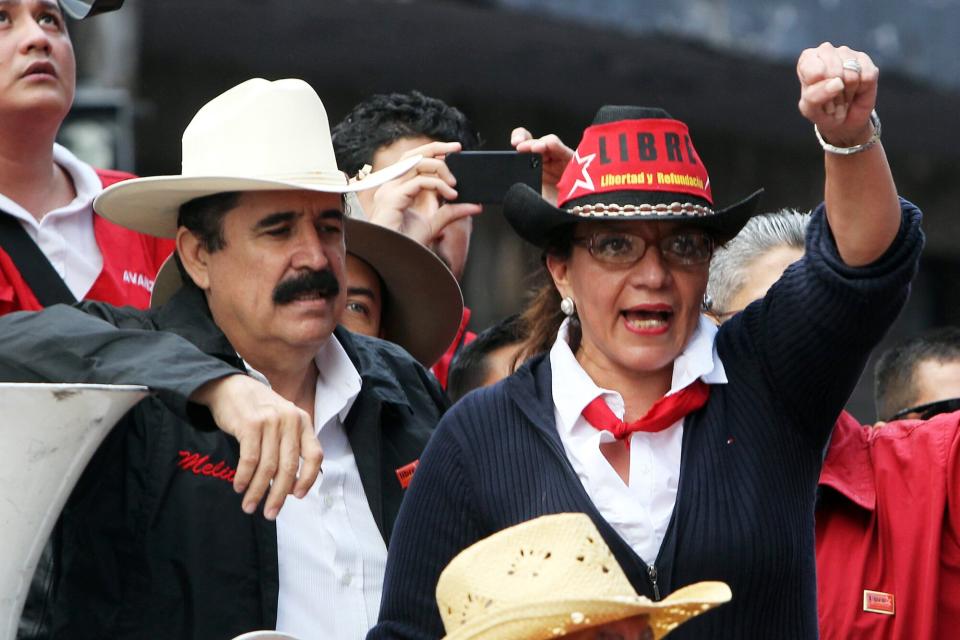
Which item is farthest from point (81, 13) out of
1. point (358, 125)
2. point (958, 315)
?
point (958, 315)

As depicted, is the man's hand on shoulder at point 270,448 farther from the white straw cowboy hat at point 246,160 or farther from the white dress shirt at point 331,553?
the white straw cowboy hat at point 246,160

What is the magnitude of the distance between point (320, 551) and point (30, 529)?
80 cm

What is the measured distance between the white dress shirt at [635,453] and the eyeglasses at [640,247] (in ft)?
0.45

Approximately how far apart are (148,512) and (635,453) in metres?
0.97

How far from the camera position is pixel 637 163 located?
3.40 meters

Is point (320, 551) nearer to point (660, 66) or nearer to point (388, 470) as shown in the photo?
point (388, 470)

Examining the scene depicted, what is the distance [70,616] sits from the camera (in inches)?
139

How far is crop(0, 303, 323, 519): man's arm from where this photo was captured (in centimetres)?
321

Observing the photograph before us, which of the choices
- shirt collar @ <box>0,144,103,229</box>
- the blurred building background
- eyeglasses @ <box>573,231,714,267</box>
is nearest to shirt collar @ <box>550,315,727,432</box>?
eyeglasses @ <box>573,231,714,267</box>

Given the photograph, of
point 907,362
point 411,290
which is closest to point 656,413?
point 411,290

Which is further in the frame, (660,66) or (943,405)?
(660,66)

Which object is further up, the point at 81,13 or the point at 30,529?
the point at 81,13

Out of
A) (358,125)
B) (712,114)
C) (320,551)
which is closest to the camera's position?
(320,551)

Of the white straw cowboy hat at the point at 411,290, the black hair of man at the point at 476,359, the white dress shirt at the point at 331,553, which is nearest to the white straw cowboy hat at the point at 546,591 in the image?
the white dress shirt at the point at 331,553
